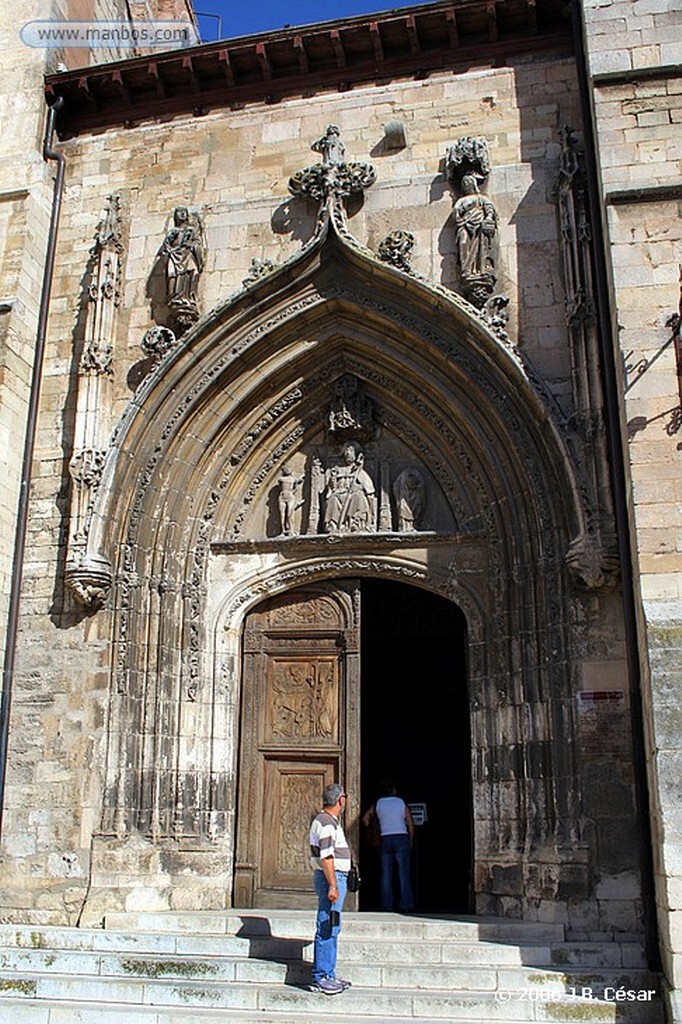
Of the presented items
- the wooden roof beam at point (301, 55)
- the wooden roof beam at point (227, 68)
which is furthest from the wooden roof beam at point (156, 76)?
the wooden roof beam at point (301, 55)

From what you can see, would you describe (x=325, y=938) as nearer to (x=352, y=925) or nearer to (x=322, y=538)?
(x=352, y=925)

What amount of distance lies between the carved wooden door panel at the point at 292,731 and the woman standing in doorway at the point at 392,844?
30 cm

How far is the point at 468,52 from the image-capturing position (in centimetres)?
970

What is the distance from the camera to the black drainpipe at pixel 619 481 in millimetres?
7000

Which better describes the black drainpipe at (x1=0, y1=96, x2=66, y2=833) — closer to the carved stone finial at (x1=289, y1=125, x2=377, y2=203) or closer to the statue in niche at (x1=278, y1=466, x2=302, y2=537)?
the statue in niche at (x1=278, y1=466, x2=302, y2=537)

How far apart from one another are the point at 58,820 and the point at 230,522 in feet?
9.60

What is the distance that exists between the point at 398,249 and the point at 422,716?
6128mm

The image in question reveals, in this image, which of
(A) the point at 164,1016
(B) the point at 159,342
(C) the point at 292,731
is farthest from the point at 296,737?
(B) the point at 159,342

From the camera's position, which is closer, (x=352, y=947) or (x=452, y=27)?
(x=352, y=947)

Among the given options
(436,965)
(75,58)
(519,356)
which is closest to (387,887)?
(436,965)

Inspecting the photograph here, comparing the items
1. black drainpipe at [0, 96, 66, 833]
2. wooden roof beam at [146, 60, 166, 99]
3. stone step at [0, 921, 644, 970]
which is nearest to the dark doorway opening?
black drainpipe at [0, 96, 66, 833]

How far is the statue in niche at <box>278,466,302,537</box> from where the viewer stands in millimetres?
9438

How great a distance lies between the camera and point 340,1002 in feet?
20.8

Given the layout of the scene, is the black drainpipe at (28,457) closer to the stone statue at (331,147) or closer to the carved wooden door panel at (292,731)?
the carved wooden door panel at (292,731)
